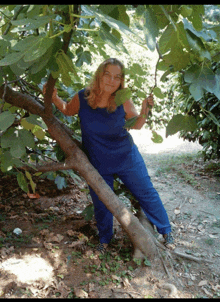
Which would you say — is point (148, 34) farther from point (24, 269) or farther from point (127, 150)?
point (24, 269)

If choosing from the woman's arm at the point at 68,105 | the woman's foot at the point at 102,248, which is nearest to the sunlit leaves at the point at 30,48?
the woman's arm at the point at 68,105

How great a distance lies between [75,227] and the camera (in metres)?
2.74

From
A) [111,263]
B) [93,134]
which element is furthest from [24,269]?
[93,134]

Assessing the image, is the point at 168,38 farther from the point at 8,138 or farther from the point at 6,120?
the point at 8,138

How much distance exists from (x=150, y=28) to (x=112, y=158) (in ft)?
5.44

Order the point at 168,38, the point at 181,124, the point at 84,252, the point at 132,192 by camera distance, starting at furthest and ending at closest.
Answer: the point at 132,192 → the point at 84,252 → the point at 181,124 → the point at 168,38

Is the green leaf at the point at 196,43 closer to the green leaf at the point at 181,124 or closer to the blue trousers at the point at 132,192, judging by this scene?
the green leaf at the point at 181,124

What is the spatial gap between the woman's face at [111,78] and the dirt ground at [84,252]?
1.37 m

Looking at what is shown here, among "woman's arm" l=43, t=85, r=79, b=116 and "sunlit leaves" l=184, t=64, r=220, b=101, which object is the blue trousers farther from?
"sunlit leaves" l=184, t=64, r=220, b=101

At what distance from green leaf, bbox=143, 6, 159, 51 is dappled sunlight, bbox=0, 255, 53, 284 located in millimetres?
1813

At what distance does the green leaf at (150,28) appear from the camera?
0.77 meters

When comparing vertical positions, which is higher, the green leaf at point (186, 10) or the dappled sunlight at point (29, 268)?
the green leaf at point (186, 10)

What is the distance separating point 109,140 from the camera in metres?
2.35

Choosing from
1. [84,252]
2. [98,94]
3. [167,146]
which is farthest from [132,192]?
[167,146]
